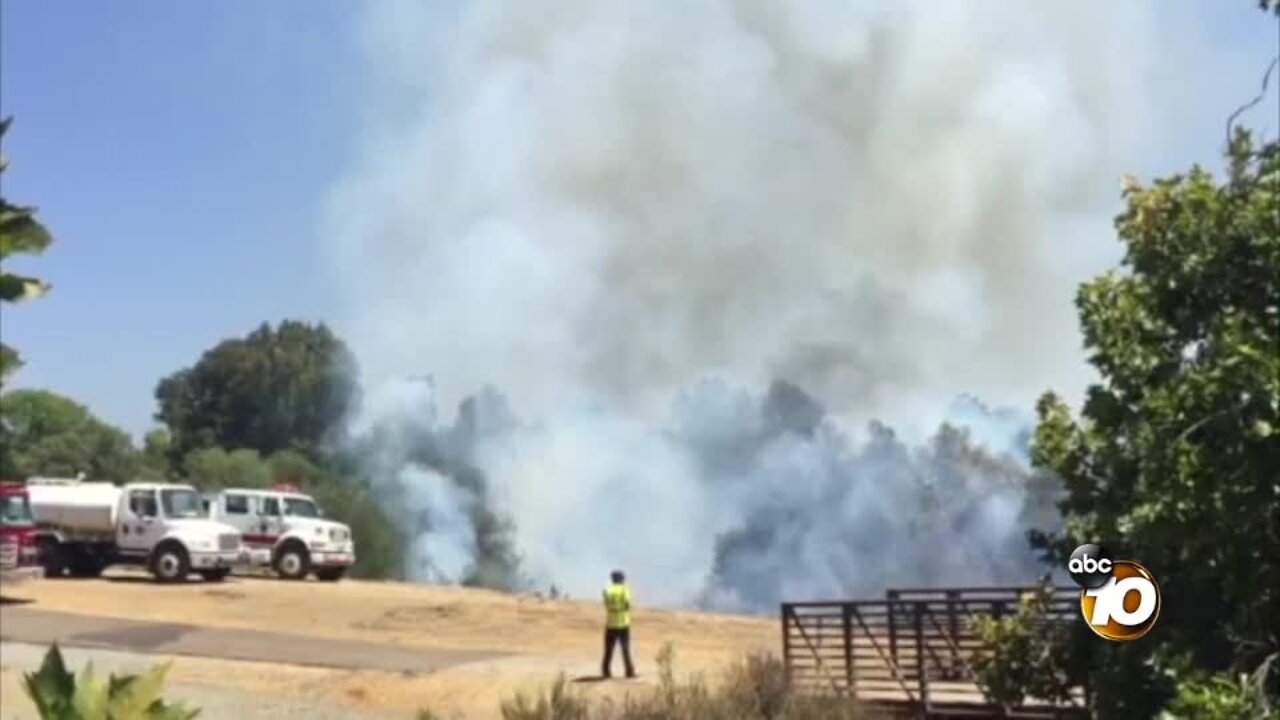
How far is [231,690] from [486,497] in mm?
51976

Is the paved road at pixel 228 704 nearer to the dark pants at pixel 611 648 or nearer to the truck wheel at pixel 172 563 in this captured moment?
the dark pants at pixel 611 648

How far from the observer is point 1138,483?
9195 mm

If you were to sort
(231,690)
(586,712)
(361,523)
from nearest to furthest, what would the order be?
(586,712), (231,690), (361,523)

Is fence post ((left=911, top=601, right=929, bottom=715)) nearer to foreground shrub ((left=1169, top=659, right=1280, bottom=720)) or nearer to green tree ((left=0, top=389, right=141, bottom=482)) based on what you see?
foreground shrub ((left=1169, top=659, right=1280, bottom=720))

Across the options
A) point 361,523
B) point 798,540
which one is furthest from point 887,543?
point 361,523

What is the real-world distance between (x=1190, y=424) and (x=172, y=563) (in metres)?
34.4

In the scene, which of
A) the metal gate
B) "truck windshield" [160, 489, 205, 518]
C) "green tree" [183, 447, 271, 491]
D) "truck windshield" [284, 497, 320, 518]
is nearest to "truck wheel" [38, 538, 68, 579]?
"truck windshield" [160, 489, 205, 518]

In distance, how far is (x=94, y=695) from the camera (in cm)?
407

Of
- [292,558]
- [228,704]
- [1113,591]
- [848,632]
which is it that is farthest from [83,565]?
[1113,591]

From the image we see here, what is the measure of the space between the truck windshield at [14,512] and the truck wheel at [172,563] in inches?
123

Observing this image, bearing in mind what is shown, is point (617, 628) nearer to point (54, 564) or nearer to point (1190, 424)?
point (1190, 424)

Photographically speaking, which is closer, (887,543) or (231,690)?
(231,690)

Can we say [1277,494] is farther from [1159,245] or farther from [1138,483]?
[1159,245]

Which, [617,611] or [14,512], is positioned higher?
[14,512]
